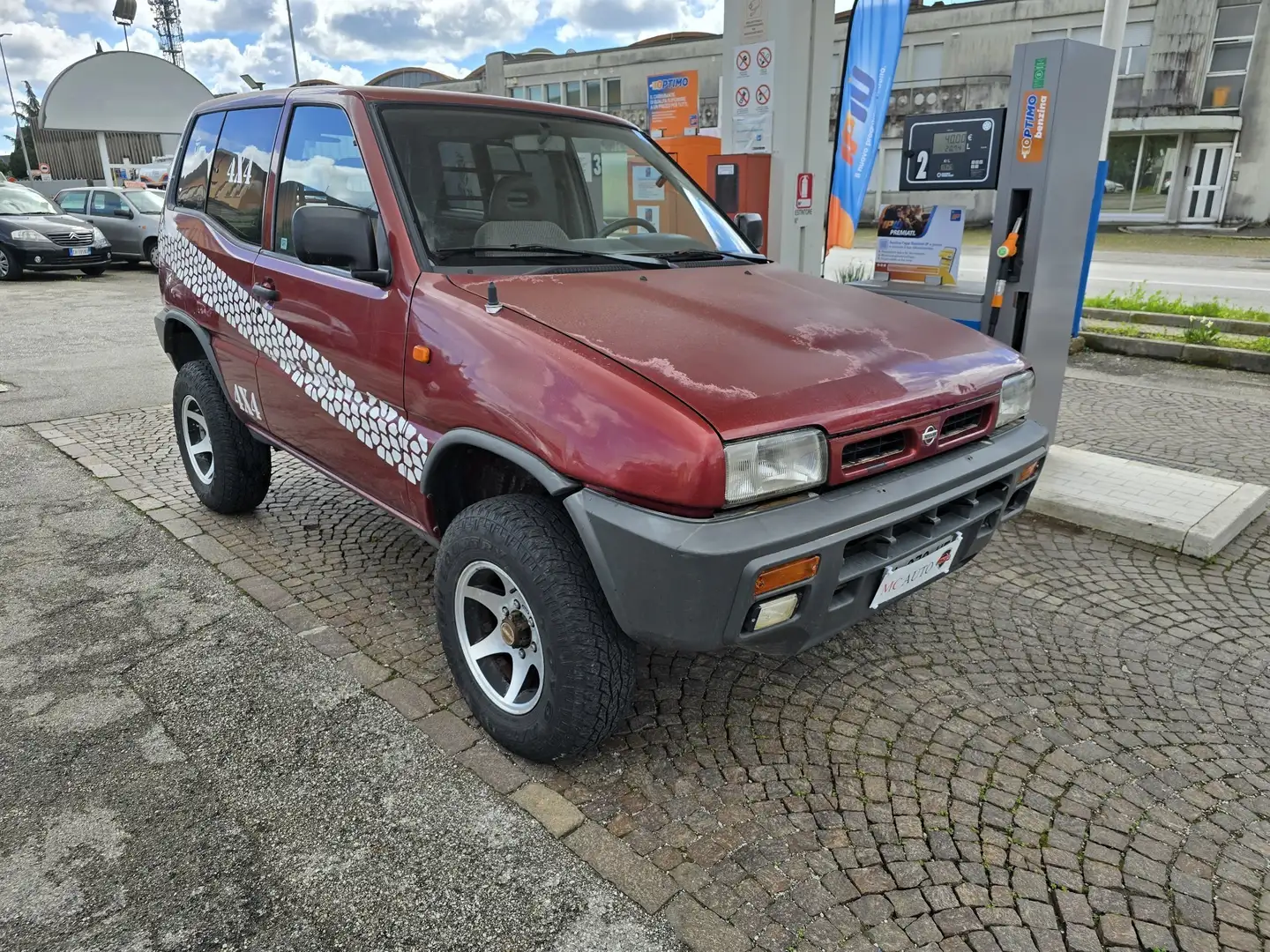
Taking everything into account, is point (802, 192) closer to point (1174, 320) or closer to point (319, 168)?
point (319, 168)

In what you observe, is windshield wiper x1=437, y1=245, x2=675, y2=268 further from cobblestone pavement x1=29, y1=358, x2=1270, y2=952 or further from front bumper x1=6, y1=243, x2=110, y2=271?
front bumper x1=6, y1=243, x2=110, y2=271

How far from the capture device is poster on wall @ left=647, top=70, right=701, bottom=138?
1163cm

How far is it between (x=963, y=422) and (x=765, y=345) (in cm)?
74

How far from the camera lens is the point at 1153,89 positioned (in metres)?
→ 28.7

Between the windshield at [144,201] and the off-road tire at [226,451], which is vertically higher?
the windshield at [144,201]

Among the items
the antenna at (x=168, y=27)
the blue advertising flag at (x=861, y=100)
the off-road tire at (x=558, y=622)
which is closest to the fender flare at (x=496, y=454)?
the off-road tire at (x=558, y=622)

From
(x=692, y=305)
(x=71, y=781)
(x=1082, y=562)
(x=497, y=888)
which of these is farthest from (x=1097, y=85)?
(x=71, y=781)

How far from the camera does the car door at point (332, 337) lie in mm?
3033

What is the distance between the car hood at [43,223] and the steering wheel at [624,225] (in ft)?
52.2

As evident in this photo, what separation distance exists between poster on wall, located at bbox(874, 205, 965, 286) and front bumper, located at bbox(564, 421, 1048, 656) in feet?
9.92

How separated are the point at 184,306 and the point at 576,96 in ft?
124

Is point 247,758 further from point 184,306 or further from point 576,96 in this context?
point 576,96

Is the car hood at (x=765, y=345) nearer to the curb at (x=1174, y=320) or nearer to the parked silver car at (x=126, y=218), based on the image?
the curb at (x=1174, y=320)

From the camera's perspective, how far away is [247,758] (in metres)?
2.77
